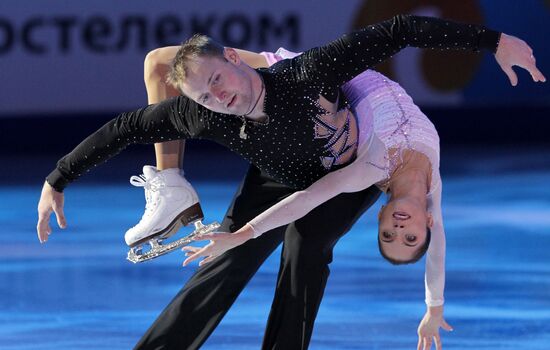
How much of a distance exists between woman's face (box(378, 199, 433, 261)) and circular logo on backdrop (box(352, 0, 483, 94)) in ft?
19.5

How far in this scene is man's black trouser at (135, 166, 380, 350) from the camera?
403 cm

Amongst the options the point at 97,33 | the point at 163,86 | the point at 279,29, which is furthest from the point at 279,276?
the point at 97,33

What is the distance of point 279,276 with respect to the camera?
4105 mm

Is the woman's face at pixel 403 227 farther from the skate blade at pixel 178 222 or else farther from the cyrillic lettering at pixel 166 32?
the cyrillic lettering at pixel 166 32

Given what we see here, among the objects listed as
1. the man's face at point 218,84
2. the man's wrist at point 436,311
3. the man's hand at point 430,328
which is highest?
Answer: the man's face at point 218,84

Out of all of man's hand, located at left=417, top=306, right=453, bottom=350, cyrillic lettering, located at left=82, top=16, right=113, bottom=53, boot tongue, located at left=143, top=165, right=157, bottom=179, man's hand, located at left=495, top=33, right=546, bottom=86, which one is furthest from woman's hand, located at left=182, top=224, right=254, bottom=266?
cyrillic lettering, located at left=82, top=16, right=113, bottom=53

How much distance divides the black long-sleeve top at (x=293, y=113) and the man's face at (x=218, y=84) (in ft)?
0.40

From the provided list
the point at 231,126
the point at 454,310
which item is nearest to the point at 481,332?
Result: the point at 454,310

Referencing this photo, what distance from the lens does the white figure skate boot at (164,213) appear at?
4.19 metres

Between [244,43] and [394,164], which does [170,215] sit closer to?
[394,164]

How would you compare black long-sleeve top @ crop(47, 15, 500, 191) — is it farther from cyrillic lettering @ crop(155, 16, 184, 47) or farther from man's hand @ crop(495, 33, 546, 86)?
cyrillic lettering @ crop(155, 16, 184, 47)

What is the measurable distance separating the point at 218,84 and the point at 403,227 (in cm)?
72

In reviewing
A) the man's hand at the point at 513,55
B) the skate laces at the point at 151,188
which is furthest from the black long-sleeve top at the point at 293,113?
the skate laces at the point at 151,188

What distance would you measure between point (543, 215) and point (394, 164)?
3.61 meters
